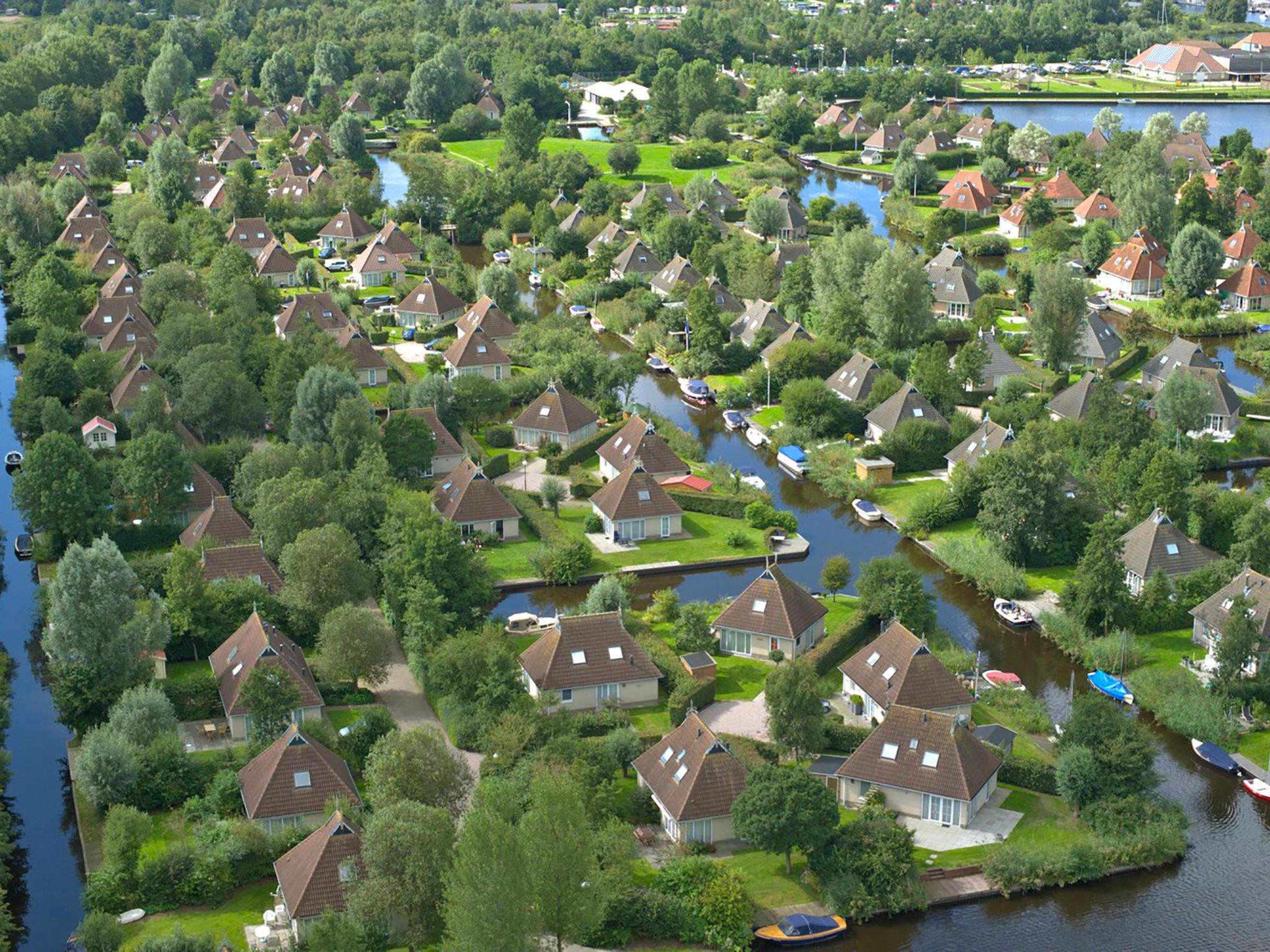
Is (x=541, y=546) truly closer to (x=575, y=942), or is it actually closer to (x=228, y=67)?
(x=575, y=942)

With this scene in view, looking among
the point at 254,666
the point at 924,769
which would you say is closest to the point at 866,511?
the point at 924,769

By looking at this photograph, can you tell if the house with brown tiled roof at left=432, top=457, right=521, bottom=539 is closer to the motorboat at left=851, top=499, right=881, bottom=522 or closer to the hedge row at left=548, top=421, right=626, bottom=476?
the hedge row at left=548, top=421, right=626, bottom=476

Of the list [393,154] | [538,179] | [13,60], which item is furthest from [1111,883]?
[13,60]

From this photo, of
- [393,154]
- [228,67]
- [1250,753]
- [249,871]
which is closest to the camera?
[249,871]

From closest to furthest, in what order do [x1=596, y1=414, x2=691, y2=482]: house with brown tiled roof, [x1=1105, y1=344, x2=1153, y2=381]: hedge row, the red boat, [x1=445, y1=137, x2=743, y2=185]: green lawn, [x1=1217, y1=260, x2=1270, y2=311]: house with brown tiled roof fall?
1. the red boat
2. [x1=596, y1=414, x2=691, y2=482]: house with brown tiled roof
3. [x1=1105, y1=344, x2=1153, y2=381]: hedge row
4. [x1=1217, y1=260, x2=1270, y2=311]: house with brown tiled roof
5. [x1=445, y1=137, x2=743, y2=185]: green lawn

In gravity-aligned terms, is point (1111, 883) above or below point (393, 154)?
above

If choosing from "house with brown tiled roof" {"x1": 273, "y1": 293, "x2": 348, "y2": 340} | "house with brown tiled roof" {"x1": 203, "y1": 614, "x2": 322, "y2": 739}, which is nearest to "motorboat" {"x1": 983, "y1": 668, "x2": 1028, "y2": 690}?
"house with brown tiled roof" {"x1": 203, "y1": 614, "x2": 322, "y2": 739}
